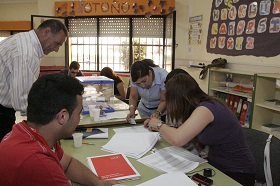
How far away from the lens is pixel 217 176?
4.35ft

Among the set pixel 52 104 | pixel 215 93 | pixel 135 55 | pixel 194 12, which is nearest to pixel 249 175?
pixel 52 104

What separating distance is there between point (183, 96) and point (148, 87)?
3.38 ft

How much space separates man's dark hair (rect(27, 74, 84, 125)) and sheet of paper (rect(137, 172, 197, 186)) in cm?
56

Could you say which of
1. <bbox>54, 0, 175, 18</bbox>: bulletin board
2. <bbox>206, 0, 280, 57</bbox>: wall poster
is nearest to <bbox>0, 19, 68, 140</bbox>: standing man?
<bbox>206, 0, 280, 57</bbox>: wall poster

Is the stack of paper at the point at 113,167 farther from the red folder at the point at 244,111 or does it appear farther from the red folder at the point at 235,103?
the red folder at the point at 235,103

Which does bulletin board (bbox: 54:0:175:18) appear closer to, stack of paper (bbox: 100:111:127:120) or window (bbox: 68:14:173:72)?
window (bbox: 68:14:173:72)

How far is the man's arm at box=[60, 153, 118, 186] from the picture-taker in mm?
1202

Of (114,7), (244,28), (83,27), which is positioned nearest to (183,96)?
(244,28)

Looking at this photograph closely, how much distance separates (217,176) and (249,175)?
1.19ft

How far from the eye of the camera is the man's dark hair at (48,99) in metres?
0.94

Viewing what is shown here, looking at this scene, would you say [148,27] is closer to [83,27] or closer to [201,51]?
[83,27]

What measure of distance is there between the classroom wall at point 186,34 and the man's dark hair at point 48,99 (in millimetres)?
3056

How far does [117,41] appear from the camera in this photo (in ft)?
21.3

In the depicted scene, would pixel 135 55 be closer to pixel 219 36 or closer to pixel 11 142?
pixel 219 36
